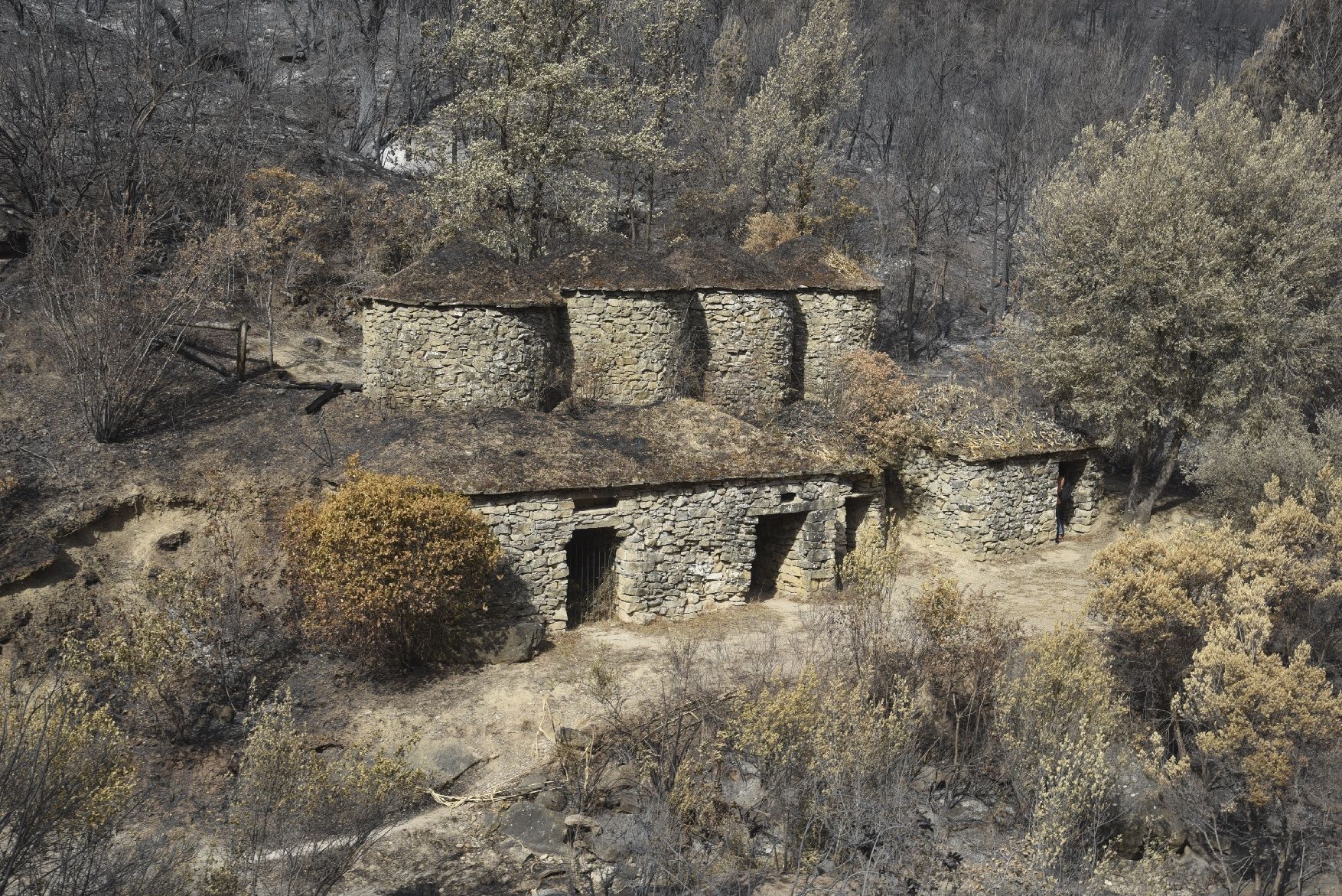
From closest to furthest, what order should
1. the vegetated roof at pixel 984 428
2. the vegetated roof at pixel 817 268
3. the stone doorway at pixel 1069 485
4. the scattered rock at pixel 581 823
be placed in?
1. the scattered rock at pixel 581 823
2. the vegetated roof at pixel 984 428
3. the stone doorway at pixel 1069 485
4. the vegetated roof at pixel 817 268

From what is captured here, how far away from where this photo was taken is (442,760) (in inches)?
452

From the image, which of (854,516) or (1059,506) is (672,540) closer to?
(854,516)

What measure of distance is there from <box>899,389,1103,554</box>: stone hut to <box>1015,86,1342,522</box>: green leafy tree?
110 centimetres

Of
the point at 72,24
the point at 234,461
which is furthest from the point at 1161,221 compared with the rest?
the point at 72,24

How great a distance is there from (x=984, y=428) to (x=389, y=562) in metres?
10.7

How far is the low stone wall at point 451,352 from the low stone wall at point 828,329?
6012mm

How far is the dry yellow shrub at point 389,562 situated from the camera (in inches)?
483

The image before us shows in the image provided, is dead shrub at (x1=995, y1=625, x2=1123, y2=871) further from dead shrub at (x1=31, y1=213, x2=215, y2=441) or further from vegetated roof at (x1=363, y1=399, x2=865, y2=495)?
dead shrub at (x1=31, y1=213, x2=215, y2=441)

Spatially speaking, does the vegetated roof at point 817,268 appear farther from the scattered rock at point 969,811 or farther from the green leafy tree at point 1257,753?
the scattered rock at point 969,811

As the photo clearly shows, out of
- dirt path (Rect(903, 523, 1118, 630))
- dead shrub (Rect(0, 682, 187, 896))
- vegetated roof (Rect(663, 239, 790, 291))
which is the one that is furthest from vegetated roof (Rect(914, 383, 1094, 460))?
dead shrub (Rect(0, 682, 187, 896))

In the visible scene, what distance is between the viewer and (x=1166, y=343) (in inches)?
693

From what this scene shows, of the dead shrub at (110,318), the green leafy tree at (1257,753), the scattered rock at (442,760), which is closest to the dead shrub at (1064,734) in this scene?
the green leafy tree at (1257,753)

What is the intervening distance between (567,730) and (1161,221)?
536 inches

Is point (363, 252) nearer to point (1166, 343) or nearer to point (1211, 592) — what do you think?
point (1166, 343)
